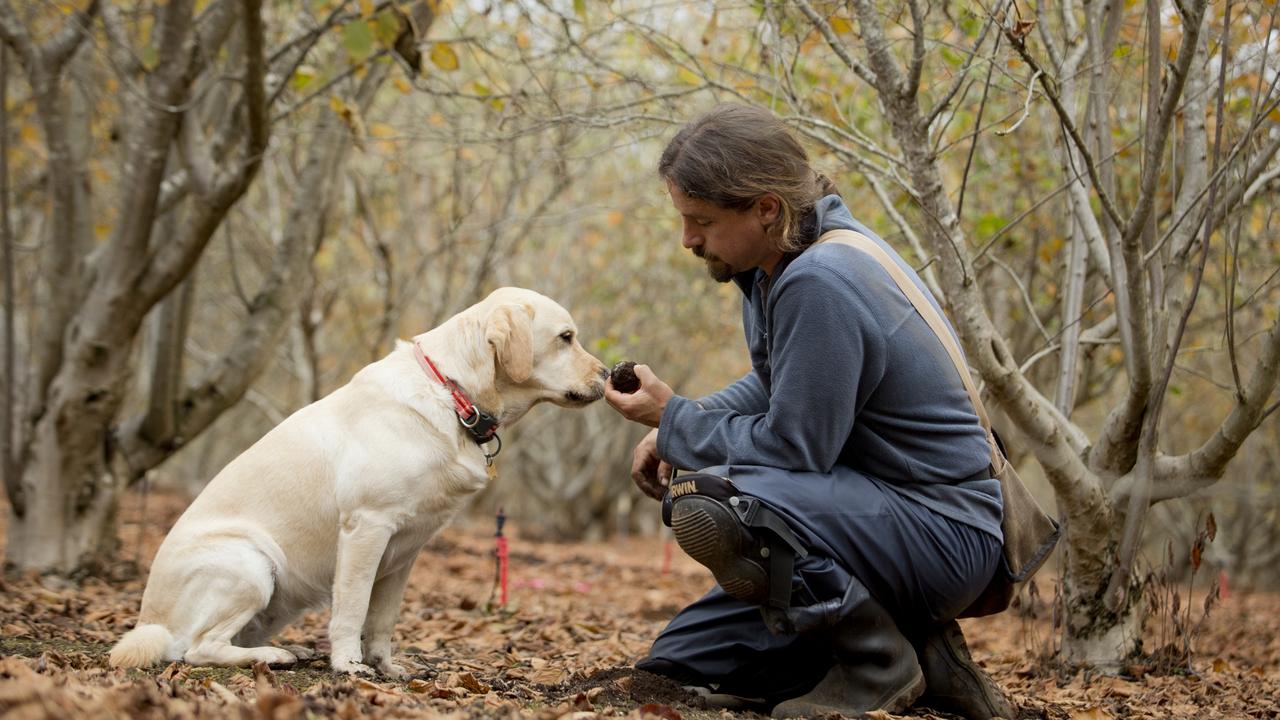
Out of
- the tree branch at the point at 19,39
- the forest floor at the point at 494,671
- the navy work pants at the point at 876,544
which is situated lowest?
the forest floor at the point at 494,671

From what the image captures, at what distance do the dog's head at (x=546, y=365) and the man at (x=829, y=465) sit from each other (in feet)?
2.36

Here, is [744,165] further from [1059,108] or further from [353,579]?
[353,579]

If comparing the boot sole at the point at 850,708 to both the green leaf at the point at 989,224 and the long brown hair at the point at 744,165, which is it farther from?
the green leaf at the point at 989,224

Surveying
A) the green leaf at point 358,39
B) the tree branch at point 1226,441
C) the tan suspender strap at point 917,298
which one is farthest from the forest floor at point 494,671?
the green leaf at point 358,39

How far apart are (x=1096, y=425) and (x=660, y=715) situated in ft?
54.7

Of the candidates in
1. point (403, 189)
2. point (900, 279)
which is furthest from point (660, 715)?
point (403, 189)

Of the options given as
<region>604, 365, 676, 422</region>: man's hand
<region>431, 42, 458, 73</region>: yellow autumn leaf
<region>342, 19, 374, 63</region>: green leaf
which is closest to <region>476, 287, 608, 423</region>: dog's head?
<region>604, 365, 676, 422</region>: man's hand

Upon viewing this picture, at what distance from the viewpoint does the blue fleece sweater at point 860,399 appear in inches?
133

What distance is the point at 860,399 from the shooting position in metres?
3.49

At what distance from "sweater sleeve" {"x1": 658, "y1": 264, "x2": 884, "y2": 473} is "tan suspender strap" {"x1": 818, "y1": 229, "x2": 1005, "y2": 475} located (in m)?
0.24

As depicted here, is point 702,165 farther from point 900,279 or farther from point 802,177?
point 900,279

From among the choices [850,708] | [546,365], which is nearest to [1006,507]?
[850,708]

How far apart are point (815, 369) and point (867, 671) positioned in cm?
99

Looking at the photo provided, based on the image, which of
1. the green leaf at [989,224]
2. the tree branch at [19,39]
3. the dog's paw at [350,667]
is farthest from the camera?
the green leaf at [989,224]
